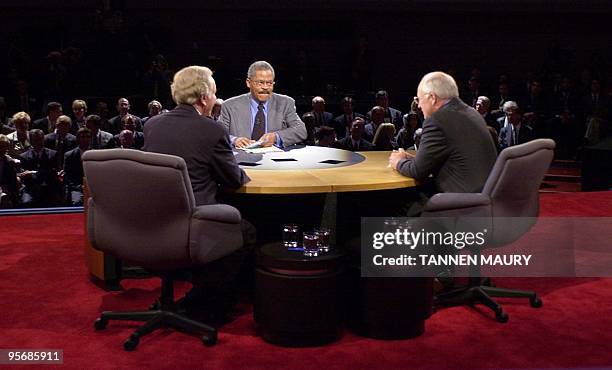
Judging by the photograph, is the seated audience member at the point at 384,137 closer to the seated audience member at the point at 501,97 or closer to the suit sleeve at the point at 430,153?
the seated audience member at the point at 501,97

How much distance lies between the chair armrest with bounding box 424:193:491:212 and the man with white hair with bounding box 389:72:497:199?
10 centimetres

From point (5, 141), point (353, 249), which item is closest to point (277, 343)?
point (353, 249)

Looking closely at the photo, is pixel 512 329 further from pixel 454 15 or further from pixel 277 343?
pixel 454 15

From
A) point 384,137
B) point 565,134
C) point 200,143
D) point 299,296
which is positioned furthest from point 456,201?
point 565,134

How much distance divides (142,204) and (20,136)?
16.6ft

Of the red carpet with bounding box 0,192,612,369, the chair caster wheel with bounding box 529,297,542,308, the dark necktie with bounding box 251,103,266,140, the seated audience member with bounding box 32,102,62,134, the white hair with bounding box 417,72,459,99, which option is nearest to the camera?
the red carpet with bounding box 0,192,612,369

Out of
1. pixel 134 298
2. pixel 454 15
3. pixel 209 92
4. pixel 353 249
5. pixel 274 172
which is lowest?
pixel 134 298

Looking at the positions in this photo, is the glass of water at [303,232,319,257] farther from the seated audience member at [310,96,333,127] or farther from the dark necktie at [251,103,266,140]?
the seated audience member at [310,96,333,127]

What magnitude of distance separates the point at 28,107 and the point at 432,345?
791cm

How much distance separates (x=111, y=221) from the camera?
3264 millimetres

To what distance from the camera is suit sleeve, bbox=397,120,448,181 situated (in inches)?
147

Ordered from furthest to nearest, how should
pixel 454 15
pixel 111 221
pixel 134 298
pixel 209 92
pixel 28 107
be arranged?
pixel 454 15 → pixel 28 107 → pixel 134 298 → pixel 209 92 → pixel 111 221

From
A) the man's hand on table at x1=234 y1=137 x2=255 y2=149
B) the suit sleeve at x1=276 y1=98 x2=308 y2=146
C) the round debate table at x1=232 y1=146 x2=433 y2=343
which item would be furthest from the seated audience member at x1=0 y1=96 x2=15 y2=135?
the round debate table at x1=232 y1=146 x2=433 y2=343

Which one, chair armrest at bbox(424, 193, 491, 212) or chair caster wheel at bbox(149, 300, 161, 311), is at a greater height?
chair armrest at bbox(424, 193, 491, 212)
